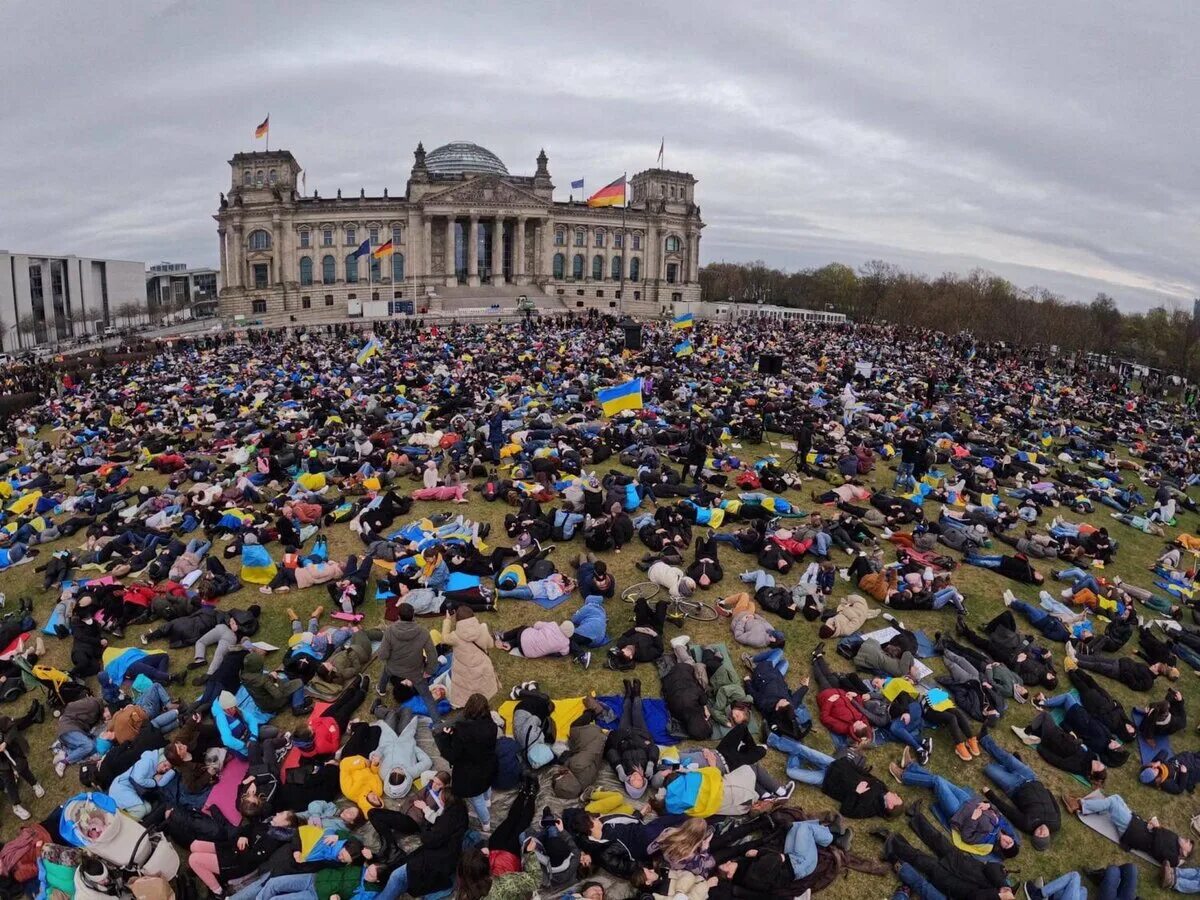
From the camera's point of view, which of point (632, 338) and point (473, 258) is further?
point (473, 258)

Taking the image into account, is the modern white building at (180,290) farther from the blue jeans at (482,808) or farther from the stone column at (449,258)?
the blue jeans at (482,808)

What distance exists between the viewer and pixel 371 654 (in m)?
9.00

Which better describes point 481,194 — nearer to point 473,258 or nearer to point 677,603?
point 473,258

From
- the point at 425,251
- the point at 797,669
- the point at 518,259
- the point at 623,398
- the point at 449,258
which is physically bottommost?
the point at 797,669

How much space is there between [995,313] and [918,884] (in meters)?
71.3

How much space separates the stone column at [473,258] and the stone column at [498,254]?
6.78 feet

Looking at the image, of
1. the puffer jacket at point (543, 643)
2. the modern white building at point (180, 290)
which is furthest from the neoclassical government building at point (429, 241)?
the puffer jacket at point (543, 643)

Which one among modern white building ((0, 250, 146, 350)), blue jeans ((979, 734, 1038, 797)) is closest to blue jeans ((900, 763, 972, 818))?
blue jeans ((979, 734, 1038, 797))

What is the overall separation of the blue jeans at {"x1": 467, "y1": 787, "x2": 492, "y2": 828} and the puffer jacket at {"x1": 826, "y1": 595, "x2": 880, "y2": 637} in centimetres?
539

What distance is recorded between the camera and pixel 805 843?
6008 mm

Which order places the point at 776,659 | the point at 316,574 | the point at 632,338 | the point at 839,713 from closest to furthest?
the point at 839,713 → the point at 776,659 → the point at 316,574 → the point at 632,338

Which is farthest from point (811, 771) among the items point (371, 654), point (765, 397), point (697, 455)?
point (765, 397)

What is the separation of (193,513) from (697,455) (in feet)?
35.1

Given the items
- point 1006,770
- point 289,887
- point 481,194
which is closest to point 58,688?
point 289,887
